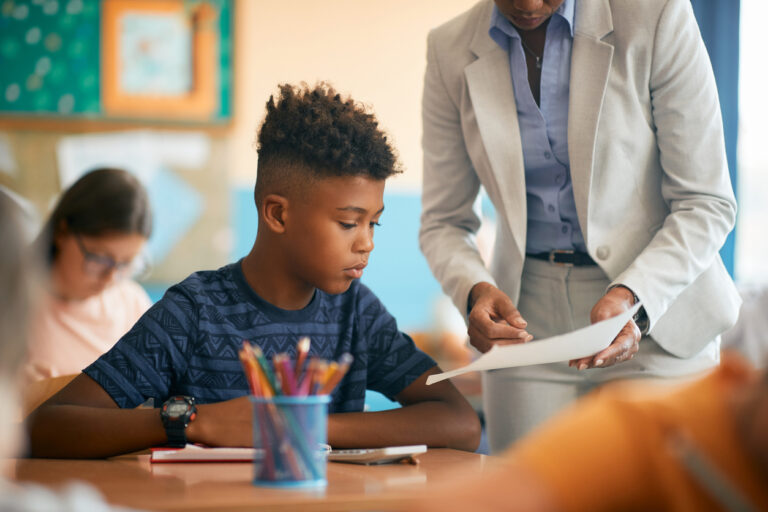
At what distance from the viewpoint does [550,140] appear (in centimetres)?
180

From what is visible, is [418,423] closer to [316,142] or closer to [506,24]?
[316,142]

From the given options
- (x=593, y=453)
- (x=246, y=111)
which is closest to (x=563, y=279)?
(x=593, y=453)

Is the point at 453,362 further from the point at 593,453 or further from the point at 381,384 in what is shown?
the point at 593,453

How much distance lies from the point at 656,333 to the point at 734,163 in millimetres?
1942

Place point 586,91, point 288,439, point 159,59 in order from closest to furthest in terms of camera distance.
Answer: point 288,439 < point 586,91 < point 159,59

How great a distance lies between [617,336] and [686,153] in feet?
1.37

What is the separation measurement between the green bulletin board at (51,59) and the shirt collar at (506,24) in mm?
3378

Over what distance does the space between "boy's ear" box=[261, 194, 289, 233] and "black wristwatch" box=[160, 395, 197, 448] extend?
0.49 m

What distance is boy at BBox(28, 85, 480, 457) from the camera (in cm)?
151

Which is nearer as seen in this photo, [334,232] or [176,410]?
[176,410]

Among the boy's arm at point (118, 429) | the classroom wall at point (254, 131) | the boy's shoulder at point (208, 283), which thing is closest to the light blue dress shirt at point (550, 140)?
the boy's shoulder at point (208, 283)

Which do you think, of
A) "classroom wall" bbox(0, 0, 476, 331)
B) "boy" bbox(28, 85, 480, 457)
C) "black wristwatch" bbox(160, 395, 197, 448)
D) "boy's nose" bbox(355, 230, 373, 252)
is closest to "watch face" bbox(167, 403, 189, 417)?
"black wristwatch" bbox(160, 395, 197, 448)

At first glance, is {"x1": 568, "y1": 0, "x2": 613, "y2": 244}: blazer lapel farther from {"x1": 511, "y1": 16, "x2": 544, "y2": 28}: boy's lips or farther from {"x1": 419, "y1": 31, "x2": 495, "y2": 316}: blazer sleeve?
{"x1": 419, "y1": 31, "x2": 495, "y2": 316}: blazer sleeve

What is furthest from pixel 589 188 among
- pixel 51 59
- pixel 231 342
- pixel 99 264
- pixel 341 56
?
pixel 51 59
